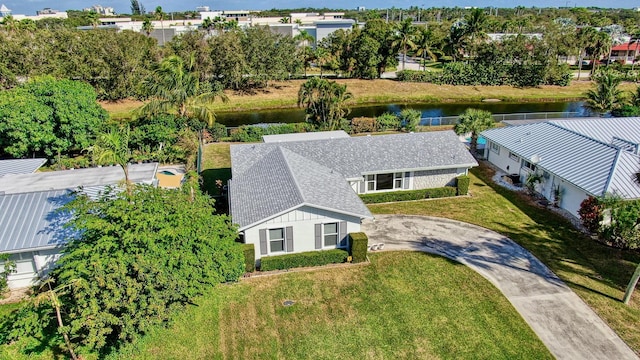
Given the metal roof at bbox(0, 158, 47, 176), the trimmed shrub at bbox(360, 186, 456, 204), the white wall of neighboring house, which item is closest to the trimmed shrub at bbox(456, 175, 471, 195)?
the trimmed shrub at bbox(360, 186, 456, 204)

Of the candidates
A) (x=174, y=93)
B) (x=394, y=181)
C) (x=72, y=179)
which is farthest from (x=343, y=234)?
(x=174, y=93)

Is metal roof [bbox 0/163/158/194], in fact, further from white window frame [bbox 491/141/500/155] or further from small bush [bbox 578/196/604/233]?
white window frame [bbox 491/141/500/155]

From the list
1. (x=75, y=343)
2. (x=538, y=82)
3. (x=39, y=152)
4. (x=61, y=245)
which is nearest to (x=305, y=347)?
(x=75, y=343)

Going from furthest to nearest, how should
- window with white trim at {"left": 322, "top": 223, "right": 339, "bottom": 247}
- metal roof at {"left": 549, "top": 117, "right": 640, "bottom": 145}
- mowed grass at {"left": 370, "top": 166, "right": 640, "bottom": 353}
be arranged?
metal roof at {"left": 549, "top": 117, "right": 640, "bottom": 145}
window with white trim at {"left": 322, "top": 223, "right": 339, "bottom": 247}
mowed grass at {"left": 370, "top": 166, "right": 640, "bottom": 353}

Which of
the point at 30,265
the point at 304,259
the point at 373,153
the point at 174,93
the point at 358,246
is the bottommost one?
the point at 304,259

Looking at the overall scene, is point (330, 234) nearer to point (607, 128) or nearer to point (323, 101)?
point (323, 101)

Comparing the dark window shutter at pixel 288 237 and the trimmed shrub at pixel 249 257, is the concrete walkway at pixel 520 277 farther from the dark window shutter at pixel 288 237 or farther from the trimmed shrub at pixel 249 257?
the trimmed shrub at pixel 249 257
